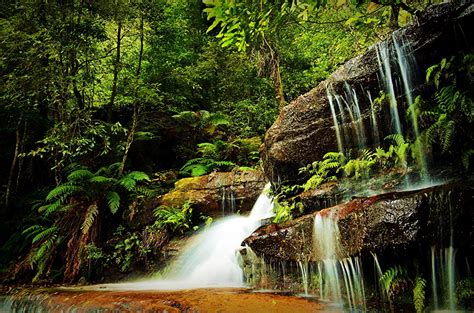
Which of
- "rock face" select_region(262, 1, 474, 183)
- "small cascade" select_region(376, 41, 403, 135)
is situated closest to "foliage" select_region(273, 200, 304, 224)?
"rock face" select_region(262, 1, 474, 183)

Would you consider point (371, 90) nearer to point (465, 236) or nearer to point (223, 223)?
point (465, 236)

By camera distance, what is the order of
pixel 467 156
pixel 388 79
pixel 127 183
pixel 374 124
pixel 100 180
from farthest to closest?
pixel 127 183 < pixel 100 180 < pixel 374 124 < pixel 388 79 < pixel 467 156

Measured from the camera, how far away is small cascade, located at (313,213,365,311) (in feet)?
11.9

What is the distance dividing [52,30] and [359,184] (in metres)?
7.58

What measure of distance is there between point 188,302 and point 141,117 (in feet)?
24.7

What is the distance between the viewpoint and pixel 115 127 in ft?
25.7

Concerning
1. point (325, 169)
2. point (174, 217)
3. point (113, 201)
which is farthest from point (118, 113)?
point (325, 169)

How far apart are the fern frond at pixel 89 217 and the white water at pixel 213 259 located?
156 cm

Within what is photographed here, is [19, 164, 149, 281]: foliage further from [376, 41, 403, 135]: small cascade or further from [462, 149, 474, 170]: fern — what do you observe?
[462, 149, 474, 170]: fern

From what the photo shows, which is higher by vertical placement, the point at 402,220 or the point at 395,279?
the point at 402,220

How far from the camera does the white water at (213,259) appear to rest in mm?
5156

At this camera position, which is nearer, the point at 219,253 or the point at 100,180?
the point at 219,253

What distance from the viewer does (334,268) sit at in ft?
12.6

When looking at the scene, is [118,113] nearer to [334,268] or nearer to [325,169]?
[325,169]
